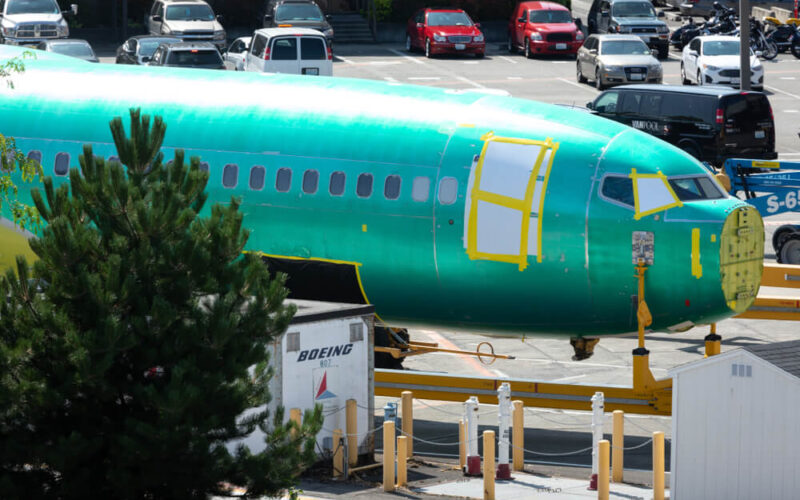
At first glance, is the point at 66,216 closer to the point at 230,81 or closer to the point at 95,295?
the point at 95,295

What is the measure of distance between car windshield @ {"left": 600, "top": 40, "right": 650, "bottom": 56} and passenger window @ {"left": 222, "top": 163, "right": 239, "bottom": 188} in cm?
3394

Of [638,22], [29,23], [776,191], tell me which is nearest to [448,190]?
[776,191]

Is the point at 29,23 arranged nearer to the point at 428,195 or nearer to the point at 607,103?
the point at 607,103

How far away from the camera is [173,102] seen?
76.5ft

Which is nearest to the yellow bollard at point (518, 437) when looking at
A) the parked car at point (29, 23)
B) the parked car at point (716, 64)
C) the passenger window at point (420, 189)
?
the passenger window at point (420, 189)

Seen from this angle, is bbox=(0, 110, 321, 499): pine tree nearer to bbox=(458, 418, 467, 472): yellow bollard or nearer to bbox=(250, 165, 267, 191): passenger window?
bbox=(458, 418, 467, 472): yellow bollard

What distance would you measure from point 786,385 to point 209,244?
24.0ft

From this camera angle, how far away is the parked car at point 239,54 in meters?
52.9

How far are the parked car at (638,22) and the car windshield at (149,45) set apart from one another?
20.4 m

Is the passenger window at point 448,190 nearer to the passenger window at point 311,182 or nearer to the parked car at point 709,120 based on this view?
the passenger window at point 311,182

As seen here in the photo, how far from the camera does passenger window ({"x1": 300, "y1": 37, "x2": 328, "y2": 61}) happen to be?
4991 centimetres

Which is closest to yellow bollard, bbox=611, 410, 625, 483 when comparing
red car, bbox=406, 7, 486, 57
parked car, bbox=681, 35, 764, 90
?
parked car, bbox=681, 35, 764, 90

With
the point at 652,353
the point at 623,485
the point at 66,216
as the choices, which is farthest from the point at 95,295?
the point at 652,353

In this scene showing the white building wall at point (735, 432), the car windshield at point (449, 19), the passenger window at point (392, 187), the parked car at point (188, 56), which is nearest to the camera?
the white building wall at point (735, 432)
